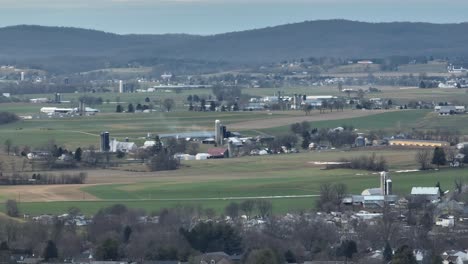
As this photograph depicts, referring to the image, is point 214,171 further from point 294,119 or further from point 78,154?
point 294,119

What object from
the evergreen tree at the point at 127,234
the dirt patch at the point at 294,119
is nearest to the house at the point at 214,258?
the evergreen tree at the point at 127,234

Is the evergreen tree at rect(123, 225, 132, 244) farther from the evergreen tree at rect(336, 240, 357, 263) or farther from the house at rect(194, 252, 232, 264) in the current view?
the evergreen tree at rect(336, 240, 357, 263)

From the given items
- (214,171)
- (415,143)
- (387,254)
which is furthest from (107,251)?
(415,143)

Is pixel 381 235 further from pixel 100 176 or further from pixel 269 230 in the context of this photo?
pixel 100 176

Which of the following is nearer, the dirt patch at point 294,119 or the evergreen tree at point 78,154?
the evergreen tree at point 78,154

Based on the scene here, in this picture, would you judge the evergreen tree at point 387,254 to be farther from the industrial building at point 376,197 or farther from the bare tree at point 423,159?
the bare tree at point 423,159

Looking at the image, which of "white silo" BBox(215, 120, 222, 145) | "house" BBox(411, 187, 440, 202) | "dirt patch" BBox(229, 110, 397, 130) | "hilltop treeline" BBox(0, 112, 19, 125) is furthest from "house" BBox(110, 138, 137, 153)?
"house" BBox(411, 187, 440, 202)
